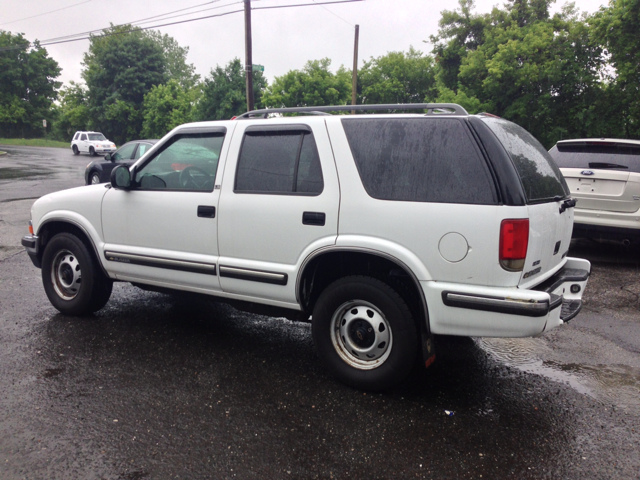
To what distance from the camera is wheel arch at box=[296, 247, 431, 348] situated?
3.33 metres

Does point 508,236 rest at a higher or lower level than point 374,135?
lower

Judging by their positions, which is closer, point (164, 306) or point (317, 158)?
point (317, 158)

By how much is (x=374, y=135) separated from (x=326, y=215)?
64cm

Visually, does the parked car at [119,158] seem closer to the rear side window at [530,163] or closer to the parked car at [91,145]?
the rear side window at [530,163]

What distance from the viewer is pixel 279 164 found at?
12.5ft

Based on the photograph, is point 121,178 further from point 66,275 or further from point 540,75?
point 540,75

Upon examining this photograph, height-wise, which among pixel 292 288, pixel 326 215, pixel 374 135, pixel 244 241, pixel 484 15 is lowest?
pixel 292 288

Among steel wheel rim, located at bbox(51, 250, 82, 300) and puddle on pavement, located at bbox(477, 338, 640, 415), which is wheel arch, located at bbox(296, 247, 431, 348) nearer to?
puddle on pavement, located at bbox(477, 338, 640, 415)

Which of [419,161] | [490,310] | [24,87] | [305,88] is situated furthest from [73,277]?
[24,87]

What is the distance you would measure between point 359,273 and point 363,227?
1.30 feet

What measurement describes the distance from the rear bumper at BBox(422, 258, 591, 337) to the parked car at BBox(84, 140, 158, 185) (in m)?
12.6

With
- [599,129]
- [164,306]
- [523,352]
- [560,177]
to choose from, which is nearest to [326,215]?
[560,177]

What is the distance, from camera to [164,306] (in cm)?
542

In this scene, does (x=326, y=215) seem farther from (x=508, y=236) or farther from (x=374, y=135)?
(x=508, y=236)
